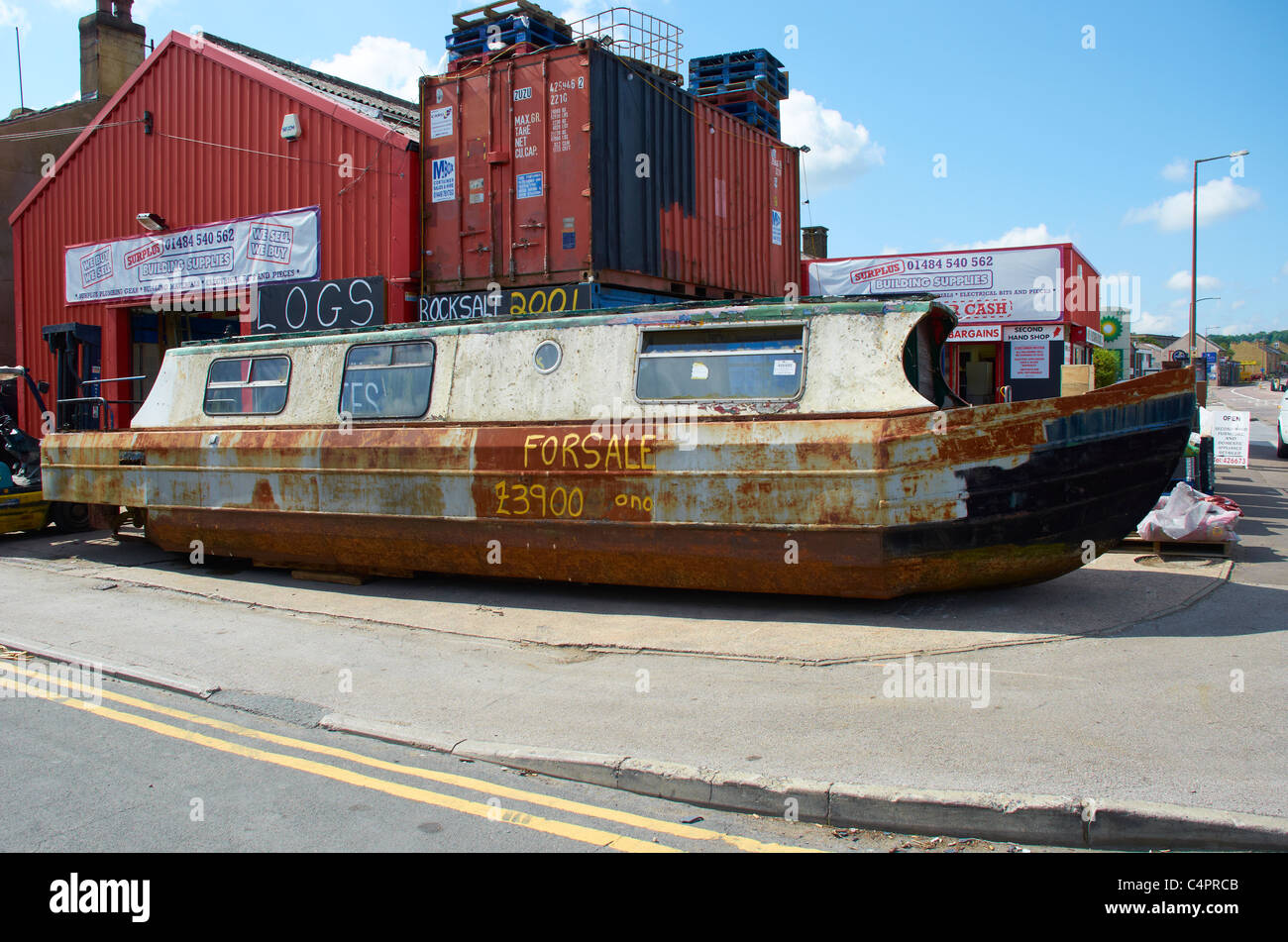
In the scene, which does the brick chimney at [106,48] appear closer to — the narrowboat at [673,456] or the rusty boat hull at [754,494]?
the narrowboat at [673,456]

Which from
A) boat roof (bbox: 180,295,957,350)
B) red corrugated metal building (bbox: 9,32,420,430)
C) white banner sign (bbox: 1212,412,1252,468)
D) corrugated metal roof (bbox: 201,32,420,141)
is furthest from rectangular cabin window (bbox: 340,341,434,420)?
white banner sign (bbox: 1212,412,1252,468)

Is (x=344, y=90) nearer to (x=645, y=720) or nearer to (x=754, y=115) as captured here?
(x=754, y=115)

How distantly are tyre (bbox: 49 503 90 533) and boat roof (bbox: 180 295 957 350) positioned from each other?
23.7 feet

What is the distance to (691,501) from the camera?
749 centimetres

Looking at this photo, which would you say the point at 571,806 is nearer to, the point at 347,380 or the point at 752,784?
the point at 752,784

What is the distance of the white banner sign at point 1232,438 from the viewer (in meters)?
15.3

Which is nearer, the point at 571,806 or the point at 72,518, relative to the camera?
the point at 571,806

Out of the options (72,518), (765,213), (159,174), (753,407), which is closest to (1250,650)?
(753,407)

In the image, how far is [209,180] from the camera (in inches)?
661

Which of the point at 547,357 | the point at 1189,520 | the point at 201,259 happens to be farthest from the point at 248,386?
the point at 1189,520

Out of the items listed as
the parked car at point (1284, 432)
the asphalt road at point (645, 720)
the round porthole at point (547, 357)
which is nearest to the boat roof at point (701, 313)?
the round porthole at point (547, 357)

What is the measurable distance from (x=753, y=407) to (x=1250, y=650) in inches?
149

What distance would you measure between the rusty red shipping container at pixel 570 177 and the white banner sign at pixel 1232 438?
8896mm
